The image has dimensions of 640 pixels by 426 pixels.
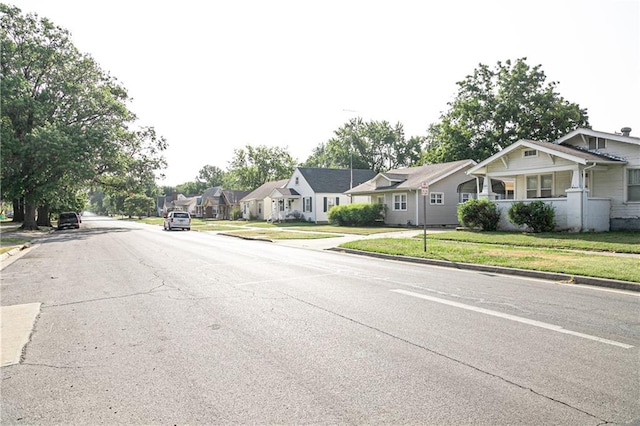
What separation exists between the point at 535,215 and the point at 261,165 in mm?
59642

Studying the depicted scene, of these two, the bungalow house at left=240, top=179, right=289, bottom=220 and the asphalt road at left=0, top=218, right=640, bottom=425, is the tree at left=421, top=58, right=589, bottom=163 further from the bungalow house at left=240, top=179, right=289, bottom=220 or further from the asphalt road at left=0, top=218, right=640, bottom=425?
the asphalt road at left=0, top=218, right=640, bottom=425

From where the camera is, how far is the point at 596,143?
21.8m

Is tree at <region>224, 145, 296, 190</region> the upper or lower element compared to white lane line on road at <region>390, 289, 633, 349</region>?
upper

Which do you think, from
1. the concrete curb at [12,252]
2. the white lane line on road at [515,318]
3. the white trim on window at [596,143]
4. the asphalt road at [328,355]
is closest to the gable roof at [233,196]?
the concrete curb at [12,252]

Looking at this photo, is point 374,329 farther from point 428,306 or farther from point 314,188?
point 314,188

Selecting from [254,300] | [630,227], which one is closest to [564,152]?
[630,227]

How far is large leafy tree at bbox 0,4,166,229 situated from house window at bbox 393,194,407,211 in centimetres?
2461

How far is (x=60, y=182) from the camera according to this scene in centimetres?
3678

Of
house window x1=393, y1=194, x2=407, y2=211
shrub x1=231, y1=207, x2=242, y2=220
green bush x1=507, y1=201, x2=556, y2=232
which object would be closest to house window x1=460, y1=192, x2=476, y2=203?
house window x1=393, y1=194, x2=407, y2=211

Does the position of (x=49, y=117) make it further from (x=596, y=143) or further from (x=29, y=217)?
(x=596, y=143)

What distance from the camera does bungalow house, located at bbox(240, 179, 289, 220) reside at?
5559cm

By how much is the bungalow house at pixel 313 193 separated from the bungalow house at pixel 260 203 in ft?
11.9

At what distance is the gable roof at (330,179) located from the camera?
45750 millimetres

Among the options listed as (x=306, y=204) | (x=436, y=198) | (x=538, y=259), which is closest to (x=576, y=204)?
(x=538, y=259)
